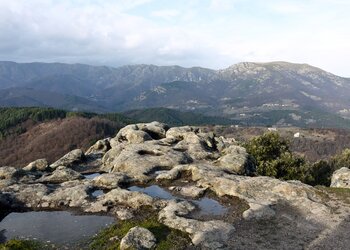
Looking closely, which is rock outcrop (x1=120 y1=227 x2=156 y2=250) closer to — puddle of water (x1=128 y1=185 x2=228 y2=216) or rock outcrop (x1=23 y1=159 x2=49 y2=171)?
puddle of water (x1=128 y1=185 x2=228 y2=216)

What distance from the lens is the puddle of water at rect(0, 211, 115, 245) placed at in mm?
34750

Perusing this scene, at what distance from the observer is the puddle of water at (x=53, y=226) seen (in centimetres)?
3475

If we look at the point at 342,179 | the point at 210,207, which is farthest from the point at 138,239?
the point at 342,179

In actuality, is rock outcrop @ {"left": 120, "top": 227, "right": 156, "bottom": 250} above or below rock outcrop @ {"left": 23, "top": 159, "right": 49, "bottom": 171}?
above

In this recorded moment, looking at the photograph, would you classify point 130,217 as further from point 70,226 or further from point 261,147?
point 261,147

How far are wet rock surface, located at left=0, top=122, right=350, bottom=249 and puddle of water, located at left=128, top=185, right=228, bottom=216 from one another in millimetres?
117

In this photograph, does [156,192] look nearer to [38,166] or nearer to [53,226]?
[53,226]

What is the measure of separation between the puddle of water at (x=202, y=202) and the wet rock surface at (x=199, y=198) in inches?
4.6

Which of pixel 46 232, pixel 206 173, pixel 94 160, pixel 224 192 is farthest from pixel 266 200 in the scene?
pixel 94 160

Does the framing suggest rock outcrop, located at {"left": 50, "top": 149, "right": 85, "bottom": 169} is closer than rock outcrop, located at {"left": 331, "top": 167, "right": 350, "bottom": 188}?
No

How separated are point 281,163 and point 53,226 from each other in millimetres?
44495

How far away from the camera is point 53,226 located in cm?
3747

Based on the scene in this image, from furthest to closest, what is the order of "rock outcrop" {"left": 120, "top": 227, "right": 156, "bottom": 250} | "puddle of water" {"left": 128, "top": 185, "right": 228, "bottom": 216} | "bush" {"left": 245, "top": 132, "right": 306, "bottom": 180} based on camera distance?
"bush" {"left": 245, "top": 132, "right": 306, "bottom": 180}, "puddle of water" {"left": 128, "top": 185, "right": 228, "bottom": 216}, "rock outcrop" {"left": 120, "top": 227, "right": 156, "bottom": 250}

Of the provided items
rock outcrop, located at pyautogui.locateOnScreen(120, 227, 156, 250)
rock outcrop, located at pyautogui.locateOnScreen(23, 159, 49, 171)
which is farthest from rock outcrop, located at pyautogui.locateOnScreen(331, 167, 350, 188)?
rock outcrop, located at pyautogui.locateOnScreen(23, 159, 49, 171)
